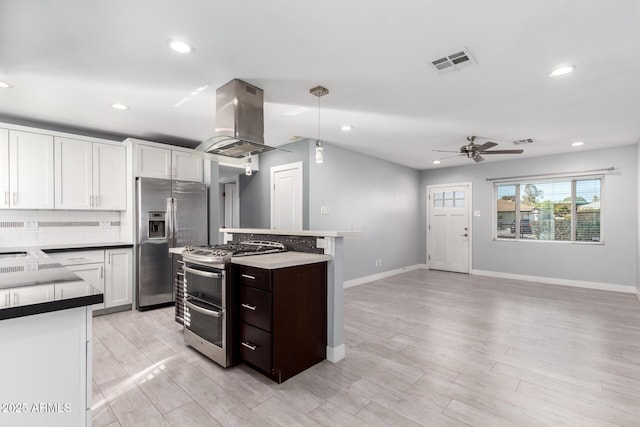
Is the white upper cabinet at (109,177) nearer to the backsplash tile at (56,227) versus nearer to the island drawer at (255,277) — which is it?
the backsplash tile at (56,227)

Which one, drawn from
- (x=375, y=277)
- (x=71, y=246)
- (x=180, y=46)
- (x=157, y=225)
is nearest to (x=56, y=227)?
(x=71, y=246)

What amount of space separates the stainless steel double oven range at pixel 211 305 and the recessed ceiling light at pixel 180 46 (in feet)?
5.20

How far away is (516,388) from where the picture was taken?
217cm

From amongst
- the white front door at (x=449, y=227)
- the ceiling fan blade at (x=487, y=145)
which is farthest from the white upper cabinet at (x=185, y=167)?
the white front door at (x=449, y=227)

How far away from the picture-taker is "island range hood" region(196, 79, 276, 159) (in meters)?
2.66

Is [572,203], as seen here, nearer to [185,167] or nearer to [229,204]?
[185,167]

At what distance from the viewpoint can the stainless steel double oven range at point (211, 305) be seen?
2.40 m

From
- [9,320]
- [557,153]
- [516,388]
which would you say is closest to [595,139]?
[557,153]

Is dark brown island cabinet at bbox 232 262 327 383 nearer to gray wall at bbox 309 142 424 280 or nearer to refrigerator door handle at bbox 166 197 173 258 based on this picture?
gray wall at bbox 309 142 424 280

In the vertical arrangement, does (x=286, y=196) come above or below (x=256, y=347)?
above

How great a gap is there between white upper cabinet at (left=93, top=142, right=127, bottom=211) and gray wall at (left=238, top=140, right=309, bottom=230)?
2.14 m

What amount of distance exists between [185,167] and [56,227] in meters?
1.79

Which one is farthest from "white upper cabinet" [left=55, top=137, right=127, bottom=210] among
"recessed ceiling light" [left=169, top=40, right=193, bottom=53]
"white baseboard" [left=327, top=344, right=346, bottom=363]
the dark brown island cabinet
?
"white baseboard" [left=327, top=344, right=346, bottom=363]

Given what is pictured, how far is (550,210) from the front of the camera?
5.89 m
